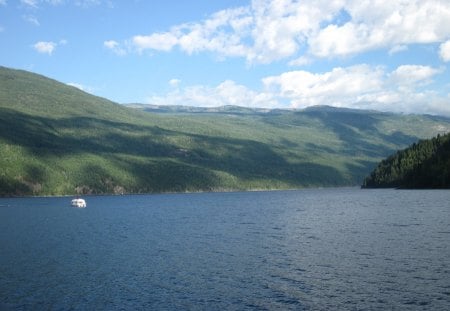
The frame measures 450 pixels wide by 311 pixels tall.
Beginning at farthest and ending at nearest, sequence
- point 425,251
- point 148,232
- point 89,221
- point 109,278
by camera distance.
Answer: point 89,221
point 148,232
point 425,251
point 109,278

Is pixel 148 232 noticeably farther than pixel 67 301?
Yes

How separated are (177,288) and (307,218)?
102294 mm

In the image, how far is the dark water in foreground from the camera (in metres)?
62.2

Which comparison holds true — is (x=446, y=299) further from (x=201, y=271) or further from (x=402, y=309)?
(x=201, y=271)

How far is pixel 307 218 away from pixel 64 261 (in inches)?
3681

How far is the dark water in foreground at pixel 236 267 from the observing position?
6222cm

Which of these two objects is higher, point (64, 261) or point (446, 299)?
point (446, 299)

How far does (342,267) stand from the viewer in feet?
262

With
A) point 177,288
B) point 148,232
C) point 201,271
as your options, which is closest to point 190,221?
point 148,232


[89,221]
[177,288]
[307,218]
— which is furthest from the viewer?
[89,221]

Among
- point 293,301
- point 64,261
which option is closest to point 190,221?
point 64,261

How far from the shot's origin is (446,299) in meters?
58.6

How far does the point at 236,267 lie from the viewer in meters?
82.9

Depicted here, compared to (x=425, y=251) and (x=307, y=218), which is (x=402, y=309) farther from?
(x=307, y=218)
